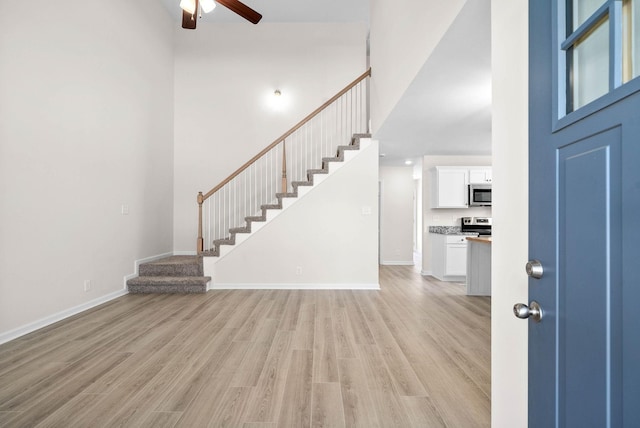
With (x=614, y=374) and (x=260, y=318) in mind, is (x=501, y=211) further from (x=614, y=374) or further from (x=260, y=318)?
(x=260, y=318)

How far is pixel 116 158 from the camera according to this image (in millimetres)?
4562

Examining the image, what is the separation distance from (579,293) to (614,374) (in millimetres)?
190

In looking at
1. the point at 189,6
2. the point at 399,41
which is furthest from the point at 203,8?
the point at 399,41

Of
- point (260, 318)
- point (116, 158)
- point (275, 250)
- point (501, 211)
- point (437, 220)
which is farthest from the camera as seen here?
point (437, 220)

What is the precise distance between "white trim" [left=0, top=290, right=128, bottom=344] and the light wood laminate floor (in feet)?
0.31

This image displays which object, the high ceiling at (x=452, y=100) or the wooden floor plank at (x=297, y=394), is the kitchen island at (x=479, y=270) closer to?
the high ceiling at (x=452, y=100)

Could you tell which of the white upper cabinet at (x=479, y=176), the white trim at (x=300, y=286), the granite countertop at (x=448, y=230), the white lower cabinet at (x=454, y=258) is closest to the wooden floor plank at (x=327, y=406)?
the white trim at (x=300, y=286)

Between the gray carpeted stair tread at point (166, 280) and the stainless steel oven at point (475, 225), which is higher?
the stainless steel oven at point (475, 225)

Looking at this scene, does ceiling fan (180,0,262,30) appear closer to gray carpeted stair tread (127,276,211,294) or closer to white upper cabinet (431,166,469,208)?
gray carpeted stair tread (127,276,211,294)

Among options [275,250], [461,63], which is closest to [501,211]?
[461,63]

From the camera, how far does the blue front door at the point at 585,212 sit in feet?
2.24

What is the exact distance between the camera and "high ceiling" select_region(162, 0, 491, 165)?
2.29 metres

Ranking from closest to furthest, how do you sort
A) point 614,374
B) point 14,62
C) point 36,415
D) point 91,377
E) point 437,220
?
point 614,374, point 36,415, point 91,377, point 14,62, point 437,220

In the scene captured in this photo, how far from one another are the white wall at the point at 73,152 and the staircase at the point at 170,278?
0.85 feet
